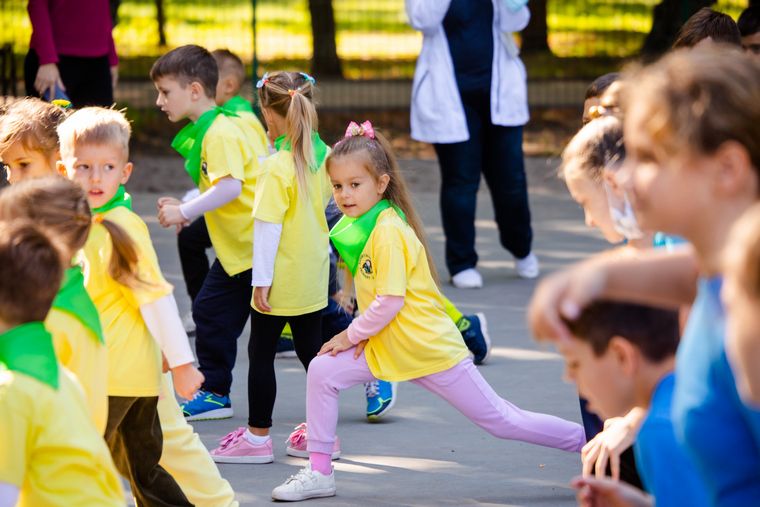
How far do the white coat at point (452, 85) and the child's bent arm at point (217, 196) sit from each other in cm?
250

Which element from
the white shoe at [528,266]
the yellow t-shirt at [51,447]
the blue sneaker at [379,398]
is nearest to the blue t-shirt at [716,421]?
the yellow t-shirt at [51,447]

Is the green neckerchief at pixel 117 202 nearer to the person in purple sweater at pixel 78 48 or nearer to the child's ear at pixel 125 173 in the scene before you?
the child's ear at pixel 125 173

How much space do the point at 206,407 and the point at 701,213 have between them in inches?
128

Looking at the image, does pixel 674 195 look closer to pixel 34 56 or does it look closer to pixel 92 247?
pixel 92 247

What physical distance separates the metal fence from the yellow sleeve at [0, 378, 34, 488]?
38.9ft

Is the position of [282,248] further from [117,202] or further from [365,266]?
[117,202]

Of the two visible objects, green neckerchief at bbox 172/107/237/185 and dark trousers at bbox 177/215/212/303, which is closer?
green neckerchief at bbox 172/107/237/185

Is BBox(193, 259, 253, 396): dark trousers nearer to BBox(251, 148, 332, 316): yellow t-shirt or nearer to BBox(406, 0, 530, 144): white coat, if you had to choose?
BBox(251, 148, 332, 316): yellow t-shirt

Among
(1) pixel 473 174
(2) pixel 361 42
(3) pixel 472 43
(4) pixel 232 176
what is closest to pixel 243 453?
(4) pixel 232 176

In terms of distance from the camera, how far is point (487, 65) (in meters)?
6.57

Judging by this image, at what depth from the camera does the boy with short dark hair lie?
3844mm

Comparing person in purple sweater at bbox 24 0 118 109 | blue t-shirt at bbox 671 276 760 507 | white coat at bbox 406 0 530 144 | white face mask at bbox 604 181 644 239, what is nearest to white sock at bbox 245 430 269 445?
white face mask at bbox 604 181 644 239

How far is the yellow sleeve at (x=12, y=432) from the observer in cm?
187

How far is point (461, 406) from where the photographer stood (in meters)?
3.38
